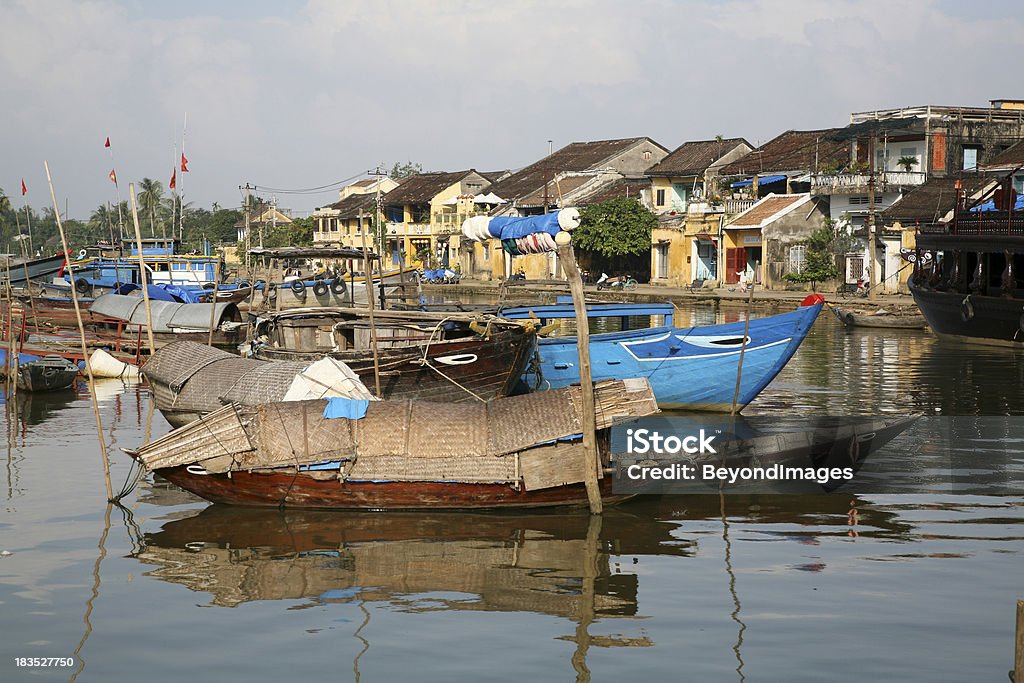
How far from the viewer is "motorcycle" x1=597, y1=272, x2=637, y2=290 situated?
4766 cm

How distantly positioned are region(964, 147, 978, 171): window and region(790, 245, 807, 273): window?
6.90 meters

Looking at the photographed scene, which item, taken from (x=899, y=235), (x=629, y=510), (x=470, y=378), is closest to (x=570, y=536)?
(x=629, y=510)

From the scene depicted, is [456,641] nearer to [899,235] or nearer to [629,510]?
[629,510]

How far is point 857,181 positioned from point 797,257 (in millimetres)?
3750

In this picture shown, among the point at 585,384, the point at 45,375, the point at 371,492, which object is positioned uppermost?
the point at 585,384

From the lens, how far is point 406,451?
11.4 metres

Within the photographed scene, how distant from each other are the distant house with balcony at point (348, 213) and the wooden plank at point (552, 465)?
55321mm

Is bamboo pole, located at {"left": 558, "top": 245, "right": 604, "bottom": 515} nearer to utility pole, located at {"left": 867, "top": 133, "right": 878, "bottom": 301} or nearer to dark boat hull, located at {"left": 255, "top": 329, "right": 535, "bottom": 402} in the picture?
dark boat hull, located at {"left": 255, "top": 329, "right": 535, "bottom": 402}

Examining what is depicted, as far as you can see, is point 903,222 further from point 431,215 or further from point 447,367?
point 431,215

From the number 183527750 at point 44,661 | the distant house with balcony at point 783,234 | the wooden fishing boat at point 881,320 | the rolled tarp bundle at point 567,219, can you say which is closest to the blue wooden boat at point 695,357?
the rolled tarp bundle at point 567,219

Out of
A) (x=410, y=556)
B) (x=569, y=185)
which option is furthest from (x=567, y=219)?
(x=569, y=185)

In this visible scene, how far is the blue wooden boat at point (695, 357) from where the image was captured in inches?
690

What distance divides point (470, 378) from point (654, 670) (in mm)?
8468

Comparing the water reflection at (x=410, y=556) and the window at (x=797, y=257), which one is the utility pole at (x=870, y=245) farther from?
the water reflection at (x=410, y=556)
